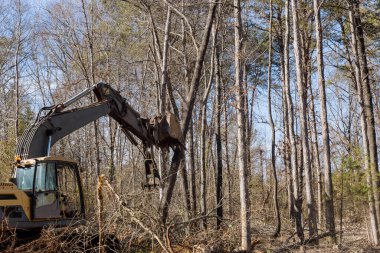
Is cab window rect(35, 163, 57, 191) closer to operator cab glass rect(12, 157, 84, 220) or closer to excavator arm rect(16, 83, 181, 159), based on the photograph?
operator cab glass rect(12, 157, 84, 220)

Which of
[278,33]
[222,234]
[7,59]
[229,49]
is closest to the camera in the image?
[222,234]

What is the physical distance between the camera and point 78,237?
8.61 meters

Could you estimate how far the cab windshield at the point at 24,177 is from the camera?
9328 millimetres

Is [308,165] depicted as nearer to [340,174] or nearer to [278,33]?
[340,174]

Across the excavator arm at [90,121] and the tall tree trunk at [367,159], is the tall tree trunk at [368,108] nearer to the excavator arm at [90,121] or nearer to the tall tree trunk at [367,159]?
the tall tree trunk at [367,159]

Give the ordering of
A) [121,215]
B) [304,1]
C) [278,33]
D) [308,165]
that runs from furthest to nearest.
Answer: [278,33] < [304,1] < [308,165] < [121,215]

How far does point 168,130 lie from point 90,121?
181 centimetres

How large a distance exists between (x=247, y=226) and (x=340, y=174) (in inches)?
225

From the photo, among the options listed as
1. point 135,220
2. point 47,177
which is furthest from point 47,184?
point 135,220

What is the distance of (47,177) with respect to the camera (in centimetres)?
930

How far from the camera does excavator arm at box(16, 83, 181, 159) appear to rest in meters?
9.73

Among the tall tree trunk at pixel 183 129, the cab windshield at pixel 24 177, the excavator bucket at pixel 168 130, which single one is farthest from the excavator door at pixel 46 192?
the excavator bucket at pixel 168 130

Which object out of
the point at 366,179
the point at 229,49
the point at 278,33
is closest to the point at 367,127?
the point at 366,179

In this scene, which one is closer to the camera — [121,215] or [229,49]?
[121,215]
